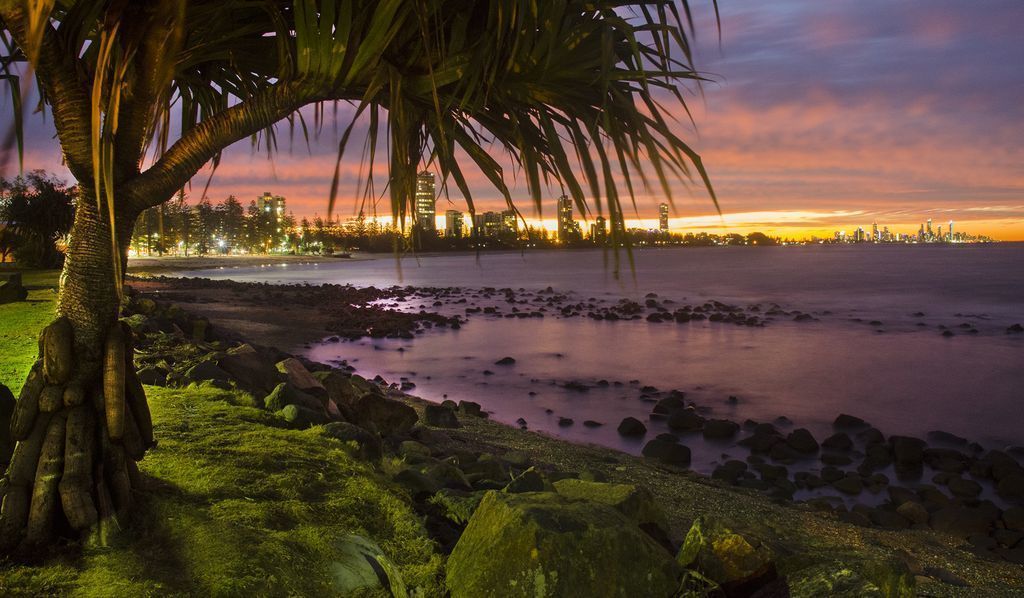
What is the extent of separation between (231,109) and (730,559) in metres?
3.56

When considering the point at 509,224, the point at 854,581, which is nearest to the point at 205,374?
the point at 509,224

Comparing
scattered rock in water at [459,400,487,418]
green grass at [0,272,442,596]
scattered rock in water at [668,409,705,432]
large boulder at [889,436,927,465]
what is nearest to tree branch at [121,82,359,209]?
green grass at [0,272,442,596]

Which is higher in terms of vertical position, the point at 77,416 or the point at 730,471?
the point at 77,416

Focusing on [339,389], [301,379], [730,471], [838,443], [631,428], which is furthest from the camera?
[631,428]

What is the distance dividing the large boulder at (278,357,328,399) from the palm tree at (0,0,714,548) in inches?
151

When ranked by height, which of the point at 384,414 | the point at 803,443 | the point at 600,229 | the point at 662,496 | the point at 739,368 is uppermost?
the point at 600,229

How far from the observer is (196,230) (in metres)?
119

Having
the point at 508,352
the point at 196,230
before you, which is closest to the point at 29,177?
the point at 508,352

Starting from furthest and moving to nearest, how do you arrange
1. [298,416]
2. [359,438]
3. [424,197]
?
[298,416] → [359,438] → [424,197]

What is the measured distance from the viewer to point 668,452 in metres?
9.64

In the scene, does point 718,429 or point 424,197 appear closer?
point 424,197

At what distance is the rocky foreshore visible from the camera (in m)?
2.98

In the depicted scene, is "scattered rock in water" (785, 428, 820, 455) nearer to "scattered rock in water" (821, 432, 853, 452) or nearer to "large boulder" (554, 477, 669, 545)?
"scattered rock in water" (821, 432, 853, 452)

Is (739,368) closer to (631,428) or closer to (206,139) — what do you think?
(631,428)
